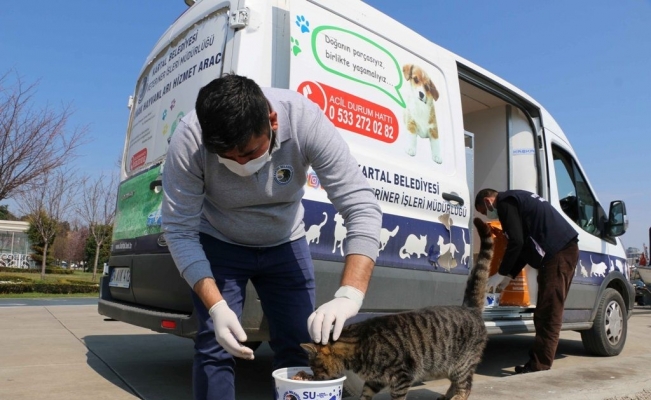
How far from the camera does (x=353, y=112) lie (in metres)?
3.55

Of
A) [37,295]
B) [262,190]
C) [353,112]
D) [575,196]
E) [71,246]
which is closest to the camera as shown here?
[262,190]

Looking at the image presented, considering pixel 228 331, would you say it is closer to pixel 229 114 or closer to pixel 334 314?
pixel 334 314

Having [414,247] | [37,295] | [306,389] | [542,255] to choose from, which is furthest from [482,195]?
[37,295]

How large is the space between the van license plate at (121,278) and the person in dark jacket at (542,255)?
3199 mm

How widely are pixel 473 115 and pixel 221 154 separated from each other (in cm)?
521

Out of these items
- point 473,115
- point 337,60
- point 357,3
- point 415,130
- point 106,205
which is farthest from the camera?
point 106,205

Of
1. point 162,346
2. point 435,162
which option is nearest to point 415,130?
point 435,162

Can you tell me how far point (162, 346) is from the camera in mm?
5938

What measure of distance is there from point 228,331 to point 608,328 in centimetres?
556

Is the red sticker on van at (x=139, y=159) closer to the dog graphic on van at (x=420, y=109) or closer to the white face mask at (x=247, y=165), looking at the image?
the dog graphic on van at (x=420, y=109)

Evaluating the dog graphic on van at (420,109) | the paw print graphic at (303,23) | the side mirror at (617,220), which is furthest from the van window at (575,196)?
the paw print graphic at (303,23)

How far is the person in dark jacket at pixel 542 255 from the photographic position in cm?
484

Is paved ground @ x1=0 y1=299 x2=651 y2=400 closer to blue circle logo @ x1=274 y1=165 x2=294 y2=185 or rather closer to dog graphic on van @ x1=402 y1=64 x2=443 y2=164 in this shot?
dog graphic on van @ x1=402 y1=64 x2=443 y2=164

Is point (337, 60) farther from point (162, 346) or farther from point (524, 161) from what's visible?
point (162, 346)
